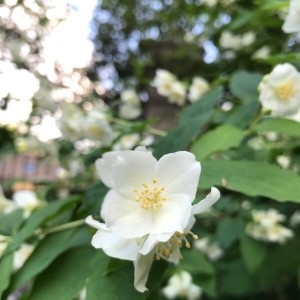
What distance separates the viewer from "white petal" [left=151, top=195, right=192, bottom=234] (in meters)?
0.55

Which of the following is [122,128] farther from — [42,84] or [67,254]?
[67,254]

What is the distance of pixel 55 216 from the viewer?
2.73 feet

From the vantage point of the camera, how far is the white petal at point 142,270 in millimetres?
577

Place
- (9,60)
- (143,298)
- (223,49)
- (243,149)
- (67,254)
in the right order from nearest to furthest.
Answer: (143,298), (67,254), (243,149), (9,60), (223,49)

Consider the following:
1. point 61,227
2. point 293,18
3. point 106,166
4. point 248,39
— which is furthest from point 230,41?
point 106,166

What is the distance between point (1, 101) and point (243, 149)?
634 millimetres

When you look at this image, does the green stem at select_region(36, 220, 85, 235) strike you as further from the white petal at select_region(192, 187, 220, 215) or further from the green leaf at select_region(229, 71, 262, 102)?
the green leaf at select_region(229, 71, 262, 102)

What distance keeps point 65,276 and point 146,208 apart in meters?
0.19

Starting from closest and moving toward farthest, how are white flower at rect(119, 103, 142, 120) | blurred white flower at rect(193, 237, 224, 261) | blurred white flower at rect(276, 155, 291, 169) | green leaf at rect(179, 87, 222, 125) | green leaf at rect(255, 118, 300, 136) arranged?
green leaf at rect(255, 118, 300, 136)
green leaf at rect(179, 87, 222, 125)
blurred white flower at rect(276, 155, 291, 169)
white flower at rect(119, 103, 142, 120)
blurred white flower at rect(193, 237, 224, 261)

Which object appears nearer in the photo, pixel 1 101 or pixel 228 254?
pixel 1 101

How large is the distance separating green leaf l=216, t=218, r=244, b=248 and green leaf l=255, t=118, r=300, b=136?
682mm

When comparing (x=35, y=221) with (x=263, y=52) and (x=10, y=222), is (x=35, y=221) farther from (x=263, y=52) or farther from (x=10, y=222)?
(x=263, y=52)

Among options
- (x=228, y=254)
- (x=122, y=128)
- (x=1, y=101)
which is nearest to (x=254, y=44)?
(x=228, y=254)

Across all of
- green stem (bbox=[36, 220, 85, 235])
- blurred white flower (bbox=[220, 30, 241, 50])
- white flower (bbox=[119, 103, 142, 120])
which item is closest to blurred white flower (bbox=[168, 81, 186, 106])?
white flower (bbox=[119, 103, 142, 120])
